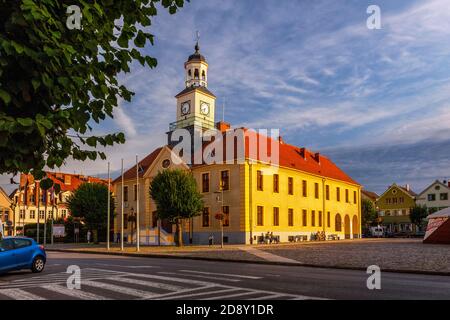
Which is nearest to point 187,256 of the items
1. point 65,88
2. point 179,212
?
point 179,212

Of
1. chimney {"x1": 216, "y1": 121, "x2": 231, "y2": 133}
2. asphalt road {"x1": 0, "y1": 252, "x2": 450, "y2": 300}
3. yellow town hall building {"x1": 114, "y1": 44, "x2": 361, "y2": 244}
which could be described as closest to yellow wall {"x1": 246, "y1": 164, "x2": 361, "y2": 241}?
yellow town hall building {"x1": 114, "y1": 44, "x2": 361, "y2": 244}

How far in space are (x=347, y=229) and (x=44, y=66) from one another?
60352 mm

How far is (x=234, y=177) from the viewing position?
141 feet

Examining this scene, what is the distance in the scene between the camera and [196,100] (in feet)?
171

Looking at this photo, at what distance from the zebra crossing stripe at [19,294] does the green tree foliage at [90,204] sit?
36443 mm

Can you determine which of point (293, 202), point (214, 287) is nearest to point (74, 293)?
point (214, 287)

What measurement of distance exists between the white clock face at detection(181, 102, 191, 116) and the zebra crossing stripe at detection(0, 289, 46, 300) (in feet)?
139

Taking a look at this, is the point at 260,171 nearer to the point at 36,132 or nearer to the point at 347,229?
the point at 347,229

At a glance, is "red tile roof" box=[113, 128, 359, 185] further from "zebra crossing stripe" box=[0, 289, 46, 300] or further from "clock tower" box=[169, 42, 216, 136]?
"zebra crossing stripe" box=[0, 289, 46, 300]

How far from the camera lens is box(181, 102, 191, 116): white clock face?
53.1 metres

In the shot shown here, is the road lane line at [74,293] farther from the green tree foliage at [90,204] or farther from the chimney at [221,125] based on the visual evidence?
the chimney at [221,125]

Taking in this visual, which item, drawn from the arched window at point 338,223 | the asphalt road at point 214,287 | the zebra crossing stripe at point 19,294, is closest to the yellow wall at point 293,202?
the arched window at point 338,223

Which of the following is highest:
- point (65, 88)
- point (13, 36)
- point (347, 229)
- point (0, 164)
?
point (13, 36)

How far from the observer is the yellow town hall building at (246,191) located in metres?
42.6
